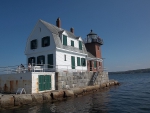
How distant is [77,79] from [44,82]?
19.9 feet

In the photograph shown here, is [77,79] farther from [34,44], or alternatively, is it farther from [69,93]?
[34,44]

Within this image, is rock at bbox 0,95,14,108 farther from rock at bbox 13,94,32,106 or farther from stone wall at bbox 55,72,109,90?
Result: stone wall at bbox 55,72,109,90

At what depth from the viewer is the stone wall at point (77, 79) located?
19141mm

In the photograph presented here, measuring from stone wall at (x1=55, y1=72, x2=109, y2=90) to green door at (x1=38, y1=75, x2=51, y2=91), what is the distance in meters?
1.19

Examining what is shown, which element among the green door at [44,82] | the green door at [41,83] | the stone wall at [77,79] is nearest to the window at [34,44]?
the stone wall at [77,79]

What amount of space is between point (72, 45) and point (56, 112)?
45.1 feet

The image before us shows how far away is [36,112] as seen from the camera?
478 inches

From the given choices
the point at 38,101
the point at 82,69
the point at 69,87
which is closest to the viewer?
the point at 38,101

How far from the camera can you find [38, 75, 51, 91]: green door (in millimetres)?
17078

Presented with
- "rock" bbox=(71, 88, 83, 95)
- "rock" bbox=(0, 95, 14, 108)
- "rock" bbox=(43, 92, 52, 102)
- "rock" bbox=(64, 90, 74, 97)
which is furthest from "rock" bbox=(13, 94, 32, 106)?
"rock" bbox=(71, 88, 83, 95)

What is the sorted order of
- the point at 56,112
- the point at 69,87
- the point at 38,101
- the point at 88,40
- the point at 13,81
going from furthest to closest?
the point at 88,40, the point at 69,87, the point at 13,81, the point at 38,101, the point at 56,112

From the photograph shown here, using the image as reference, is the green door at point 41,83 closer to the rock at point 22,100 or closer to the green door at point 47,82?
the green door at point 47,82

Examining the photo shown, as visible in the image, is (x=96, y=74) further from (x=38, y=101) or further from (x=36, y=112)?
(x=36, y=112)

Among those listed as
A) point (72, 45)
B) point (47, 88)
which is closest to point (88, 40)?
point (72, 45)
